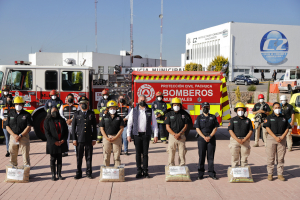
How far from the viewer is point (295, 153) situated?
34.6ft

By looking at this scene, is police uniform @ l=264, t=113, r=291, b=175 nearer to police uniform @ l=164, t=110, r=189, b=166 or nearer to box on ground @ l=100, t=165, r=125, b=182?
police uniform @ l=164, t=110, r=189, b=166

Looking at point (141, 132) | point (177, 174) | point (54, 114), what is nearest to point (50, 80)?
point (54, 114)

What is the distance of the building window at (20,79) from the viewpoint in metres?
11.6

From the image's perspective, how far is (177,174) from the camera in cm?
736

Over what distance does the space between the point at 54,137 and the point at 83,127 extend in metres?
0.67

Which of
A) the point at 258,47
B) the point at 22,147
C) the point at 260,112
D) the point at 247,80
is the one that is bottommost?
the point at 22,147

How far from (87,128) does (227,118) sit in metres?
6.64

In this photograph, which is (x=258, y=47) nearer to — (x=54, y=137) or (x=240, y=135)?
(x=240, y=135)

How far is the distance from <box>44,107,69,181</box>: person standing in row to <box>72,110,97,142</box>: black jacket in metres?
0.25

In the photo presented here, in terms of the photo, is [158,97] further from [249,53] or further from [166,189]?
[249,53]

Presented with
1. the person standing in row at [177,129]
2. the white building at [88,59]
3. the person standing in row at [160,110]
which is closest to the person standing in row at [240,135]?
the person standing in row at [177,129]

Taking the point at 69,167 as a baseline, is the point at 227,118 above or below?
above

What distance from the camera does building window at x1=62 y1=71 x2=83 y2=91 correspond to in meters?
11.9

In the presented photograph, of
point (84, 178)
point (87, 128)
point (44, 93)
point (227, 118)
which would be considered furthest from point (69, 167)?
point (227, 118)
